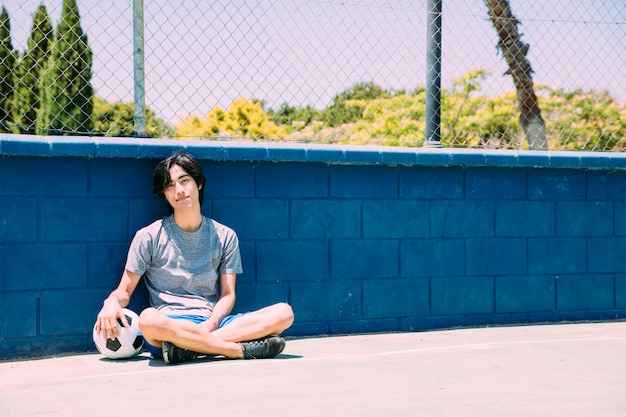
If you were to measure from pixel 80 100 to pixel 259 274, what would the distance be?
604cm

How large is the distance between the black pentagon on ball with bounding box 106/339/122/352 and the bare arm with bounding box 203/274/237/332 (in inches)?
18.4

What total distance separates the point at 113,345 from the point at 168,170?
1021 mm

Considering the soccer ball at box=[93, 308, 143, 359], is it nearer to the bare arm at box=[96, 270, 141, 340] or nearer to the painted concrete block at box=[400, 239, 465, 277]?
the bare arm at box=[96, 270, 141, 340]

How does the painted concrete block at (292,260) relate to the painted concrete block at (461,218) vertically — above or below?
below

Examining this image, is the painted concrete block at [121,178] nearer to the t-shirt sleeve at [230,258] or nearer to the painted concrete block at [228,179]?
the painted concrete block at [228,179]

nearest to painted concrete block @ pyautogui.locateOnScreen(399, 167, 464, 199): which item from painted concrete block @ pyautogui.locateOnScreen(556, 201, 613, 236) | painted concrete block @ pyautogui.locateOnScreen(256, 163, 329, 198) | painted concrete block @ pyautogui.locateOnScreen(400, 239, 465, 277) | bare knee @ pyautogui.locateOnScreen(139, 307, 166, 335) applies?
painted concrete block @ pyautogui.locateOnScreen(400, 239, 465, 277)

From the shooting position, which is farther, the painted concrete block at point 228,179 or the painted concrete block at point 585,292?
the painted concrete block at point 585,292

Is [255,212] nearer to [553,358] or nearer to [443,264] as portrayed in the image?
[443,264]

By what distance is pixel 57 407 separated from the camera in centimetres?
357

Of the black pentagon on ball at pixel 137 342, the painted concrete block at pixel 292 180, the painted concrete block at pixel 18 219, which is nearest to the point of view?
the black pentagon on ball at pixel 137 342

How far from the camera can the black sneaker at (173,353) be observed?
4.55m

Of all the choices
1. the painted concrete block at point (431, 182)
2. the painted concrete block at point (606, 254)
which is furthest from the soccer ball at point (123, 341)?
the painted concrete block at point (606, 254)

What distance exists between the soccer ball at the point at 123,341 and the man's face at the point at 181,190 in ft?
2.19

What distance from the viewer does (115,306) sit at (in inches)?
185
